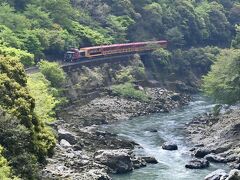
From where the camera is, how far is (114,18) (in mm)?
101375

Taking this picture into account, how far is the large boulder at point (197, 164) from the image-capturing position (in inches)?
1943

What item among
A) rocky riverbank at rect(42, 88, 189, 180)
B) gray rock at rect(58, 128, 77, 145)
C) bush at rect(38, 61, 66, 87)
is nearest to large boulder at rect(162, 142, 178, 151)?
rocky riverbank at rect(42, 88, 189, 180)

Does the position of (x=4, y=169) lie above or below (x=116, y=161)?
above

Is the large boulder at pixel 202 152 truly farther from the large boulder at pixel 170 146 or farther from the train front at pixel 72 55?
Answer: the train front at pixel 72 55

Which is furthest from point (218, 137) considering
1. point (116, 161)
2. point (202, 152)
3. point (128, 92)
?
point (128, 92)

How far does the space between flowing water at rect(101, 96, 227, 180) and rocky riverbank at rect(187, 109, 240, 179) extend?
1157mm

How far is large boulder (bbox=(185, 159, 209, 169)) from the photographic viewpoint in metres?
49.3

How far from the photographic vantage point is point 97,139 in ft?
191

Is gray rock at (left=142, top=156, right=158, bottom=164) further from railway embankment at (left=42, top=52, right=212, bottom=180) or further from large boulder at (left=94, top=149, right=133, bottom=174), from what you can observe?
large boulder at (left=94, top=149, right=133, bottom=174)

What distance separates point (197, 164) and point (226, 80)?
16.2 metres

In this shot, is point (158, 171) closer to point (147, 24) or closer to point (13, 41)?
point (13, 41)

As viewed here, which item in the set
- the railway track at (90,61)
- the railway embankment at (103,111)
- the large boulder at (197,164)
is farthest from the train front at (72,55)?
the large boulder at (197,164)

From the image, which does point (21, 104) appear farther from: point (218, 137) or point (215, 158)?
point (218, 137)

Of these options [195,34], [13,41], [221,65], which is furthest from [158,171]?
[195,34]
